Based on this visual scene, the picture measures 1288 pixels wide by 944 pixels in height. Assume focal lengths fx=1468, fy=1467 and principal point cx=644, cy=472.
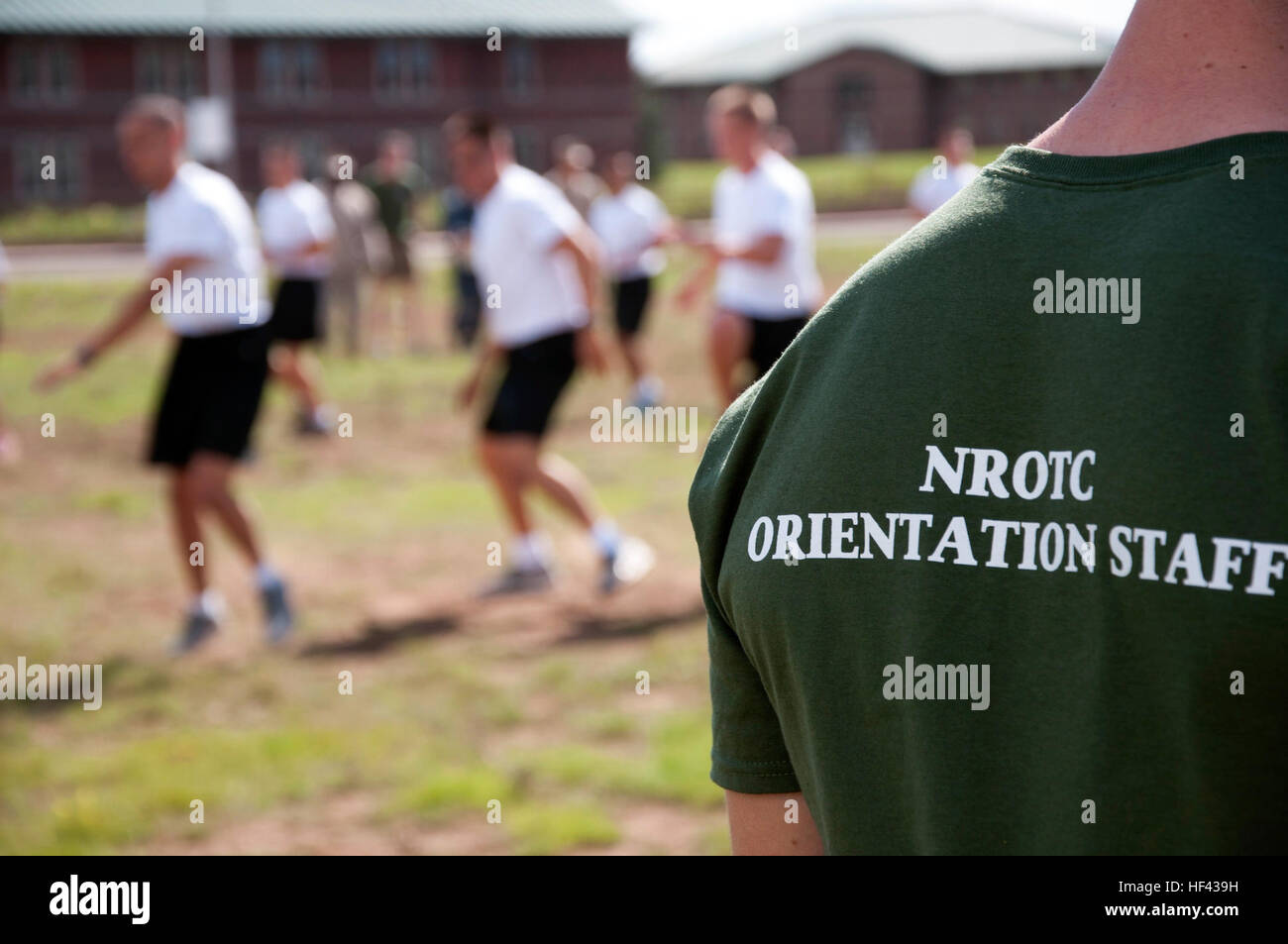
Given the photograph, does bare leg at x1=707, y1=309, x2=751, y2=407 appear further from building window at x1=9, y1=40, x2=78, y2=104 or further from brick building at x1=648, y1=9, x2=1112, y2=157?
brick building at x1=648, y1=9, x2=1112, y2=157

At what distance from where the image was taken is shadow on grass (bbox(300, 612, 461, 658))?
22.5ft

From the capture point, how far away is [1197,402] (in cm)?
92

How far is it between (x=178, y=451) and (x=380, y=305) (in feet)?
39.6

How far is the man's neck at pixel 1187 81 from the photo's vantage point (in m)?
0.99

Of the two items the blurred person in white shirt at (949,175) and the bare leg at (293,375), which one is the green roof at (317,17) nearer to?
the blurred person in white shirt at (949,175)

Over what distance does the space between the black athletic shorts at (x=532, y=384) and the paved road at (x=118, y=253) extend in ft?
64.0

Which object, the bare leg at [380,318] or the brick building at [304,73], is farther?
the brick building at [304,73]

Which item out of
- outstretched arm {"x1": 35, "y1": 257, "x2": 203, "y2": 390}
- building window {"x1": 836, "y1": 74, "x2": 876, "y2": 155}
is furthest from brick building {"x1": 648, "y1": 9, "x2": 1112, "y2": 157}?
outstretched arm {"x1": 35, "y1": 257, "x2": 203, "y2": 390}

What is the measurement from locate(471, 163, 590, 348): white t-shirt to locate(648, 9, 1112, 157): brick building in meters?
52.2

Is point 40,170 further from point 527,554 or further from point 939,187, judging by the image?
point 527,554

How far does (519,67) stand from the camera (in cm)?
4725

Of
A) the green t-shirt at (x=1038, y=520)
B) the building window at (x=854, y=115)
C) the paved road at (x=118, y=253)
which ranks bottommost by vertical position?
the green t-shirt at (x=1038, y=520)

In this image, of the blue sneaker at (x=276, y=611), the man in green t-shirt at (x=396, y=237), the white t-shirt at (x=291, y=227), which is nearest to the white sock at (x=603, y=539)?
the blue sneaker at (x=276, y=611)

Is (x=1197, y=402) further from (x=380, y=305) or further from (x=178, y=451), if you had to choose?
(x=380, y=305)
